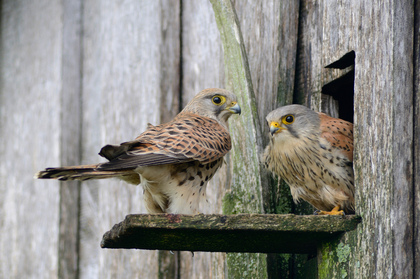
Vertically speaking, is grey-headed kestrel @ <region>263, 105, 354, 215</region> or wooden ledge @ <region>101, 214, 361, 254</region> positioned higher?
grey-headed kestrel @ <region>263, 105, 354, 215</region>

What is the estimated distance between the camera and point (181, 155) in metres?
3.16

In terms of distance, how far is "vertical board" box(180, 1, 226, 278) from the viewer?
3734 millimetres

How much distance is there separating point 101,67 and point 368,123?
2.03 meters

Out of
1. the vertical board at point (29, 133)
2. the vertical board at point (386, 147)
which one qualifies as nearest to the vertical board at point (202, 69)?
the vertical board at point (29, 133)

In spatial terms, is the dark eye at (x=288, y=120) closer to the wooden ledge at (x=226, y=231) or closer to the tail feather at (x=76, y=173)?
the wooden ledge at (x=226, y=231)

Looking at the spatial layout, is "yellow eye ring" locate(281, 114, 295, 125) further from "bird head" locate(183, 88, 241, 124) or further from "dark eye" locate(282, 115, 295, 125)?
"bird head" locate(183, 88, 241, 124)

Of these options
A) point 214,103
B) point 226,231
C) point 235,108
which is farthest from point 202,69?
point 226,231

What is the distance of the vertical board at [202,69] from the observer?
373cm

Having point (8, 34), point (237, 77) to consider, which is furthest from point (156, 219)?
point (8, 34)

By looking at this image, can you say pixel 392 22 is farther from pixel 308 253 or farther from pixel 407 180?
pixel 308 253

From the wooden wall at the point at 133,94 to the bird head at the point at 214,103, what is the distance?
109 mm

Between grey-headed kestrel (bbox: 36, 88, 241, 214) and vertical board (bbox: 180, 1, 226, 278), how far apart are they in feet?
0.55

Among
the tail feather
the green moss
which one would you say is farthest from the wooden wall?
the tail feather

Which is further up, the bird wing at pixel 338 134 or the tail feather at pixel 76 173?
the bird wing at pixel 338 134
